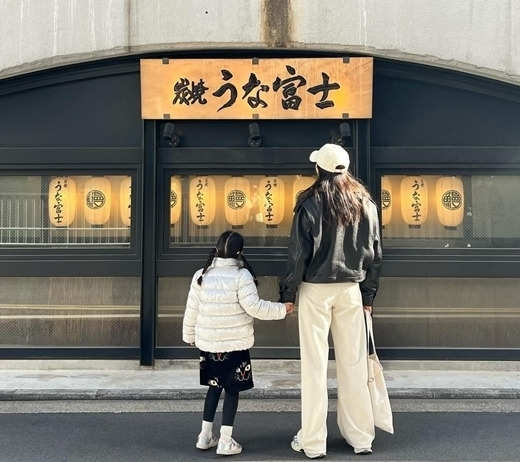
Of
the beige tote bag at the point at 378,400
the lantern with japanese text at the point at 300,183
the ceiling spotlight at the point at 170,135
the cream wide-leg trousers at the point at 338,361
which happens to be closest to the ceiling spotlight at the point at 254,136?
the lantern with japanese text at the point at 300,183

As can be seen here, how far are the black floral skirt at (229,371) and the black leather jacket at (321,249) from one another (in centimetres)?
58

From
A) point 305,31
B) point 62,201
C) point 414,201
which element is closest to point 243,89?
point 305,31

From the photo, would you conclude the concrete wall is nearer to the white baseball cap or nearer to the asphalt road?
the white baseball cap

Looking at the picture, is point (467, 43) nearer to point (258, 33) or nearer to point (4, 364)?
point (258, 33)

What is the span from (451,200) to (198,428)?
→ 422 centimetres

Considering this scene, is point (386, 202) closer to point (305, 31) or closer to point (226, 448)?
point (305, 31)

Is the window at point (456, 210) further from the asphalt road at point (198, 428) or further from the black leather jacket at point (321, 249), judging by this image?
the black leather jacket at point (321, 249)

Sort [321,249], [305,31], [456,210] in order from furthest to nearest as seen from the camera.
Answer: [456,210] < [305,31] < [321,249]

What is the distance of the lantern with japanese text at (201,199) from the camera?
7250 mm

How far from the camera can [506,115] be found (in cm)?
713

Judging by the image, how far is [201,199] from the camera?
286 inches

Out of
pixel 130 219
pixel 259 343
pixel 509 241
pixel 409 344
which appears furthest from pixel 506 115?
pixel 130 219

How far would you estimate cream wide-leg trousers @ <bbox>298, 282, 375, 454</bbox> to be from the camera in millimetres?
4312

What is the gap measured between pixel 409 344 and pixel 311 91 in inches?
133
